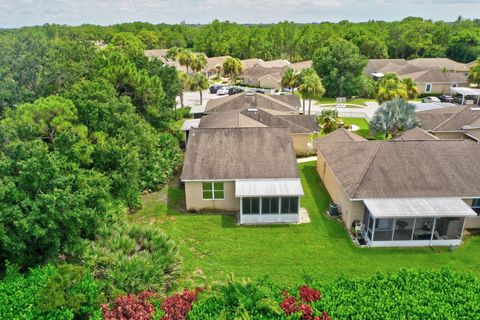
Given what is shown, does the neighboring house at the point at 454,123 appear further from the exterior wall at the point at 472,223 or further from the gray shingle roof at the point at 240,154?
the gray shingle roof at the point at 240,154

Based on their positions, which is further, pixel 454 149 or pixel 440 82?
pixel 440 82

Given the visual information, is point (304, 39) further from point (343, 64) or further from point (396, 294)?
point (396, 294)

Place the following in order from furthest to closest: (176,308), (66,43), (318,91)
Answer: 1. (318,91)
2. (66,43)
3. (176,308)

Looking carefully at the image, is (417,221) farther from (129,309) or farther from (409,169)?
(129,309)

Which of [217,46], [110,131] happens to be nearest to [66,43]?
[110,131]

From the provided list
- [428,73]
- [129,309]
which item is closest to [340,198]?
[129,309]

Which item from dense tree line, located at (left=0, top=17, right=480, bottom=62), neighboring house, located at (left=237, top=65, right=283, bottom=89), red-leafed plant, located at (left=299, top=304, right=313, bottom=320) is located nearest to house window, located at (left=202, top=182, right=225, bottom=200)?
red-leafed plant, located at (left=299, top=304, right=313, bottom=320)

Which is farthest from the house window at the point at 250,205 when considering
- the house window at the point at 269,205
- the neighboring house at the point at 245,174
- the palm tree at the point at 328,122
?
the palm tree at the point at 328,122
